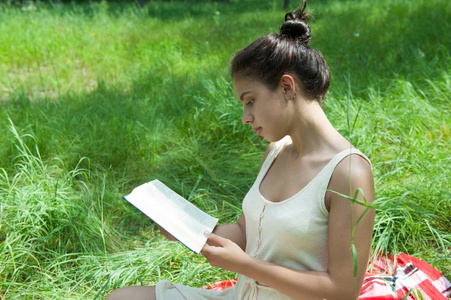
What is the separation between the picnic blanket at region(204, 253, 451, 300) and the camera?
1905mm

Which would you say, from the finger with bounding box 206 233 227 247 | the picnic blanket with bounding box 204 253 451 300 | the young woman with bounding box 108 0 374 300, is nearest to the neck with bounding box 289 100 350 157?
the young woman with bounding box 108 0 374 300

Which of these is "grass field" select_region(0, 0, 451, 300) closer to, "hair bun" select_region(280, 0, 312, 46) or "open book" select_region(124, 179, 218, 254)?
"hair bun" select_region(280, 0, 312, 46)

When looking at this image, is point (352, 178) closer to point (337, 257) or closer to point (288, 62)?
point (337, 257)

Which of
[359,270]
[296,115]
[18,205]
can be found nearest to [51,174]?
[18,205]

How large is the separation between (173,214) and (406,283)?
986 millimetres

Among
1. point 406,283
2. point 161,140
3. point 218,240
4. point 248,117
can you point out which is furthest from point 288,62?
point 161,140

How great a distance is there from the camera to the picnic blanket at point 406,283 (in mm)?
1905

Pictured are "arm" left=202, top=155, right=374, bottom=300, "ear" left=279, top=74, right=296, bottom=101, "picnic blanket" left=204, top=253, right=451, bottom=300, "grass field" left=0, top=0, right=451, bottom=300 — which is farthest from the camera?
"grass field" left=0, top=0, right=451, bottom=300

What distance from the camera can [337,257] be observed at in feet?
4.39

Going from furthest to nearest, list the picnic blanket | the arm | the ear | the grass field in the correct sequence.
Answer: the grass field
the picnic blanket
the ear
the arm

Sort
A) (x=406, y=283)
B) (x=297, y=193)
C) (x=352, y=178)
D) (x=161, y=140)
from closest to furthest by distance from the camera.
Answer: (x=352, y=178) < (x=297, y=193) < (x=406, y=283) < (x=161, y=140)

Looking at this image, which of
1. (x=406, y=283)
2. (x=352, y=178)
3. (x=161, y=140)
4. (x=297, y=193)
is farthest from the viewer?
(x=161, y=140)

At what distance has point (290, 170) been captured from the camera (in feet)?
5.03

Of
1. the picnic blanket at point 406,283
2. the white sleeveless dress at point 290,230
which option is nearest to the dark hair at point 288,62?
the white sleeveless dress at point 290,230
